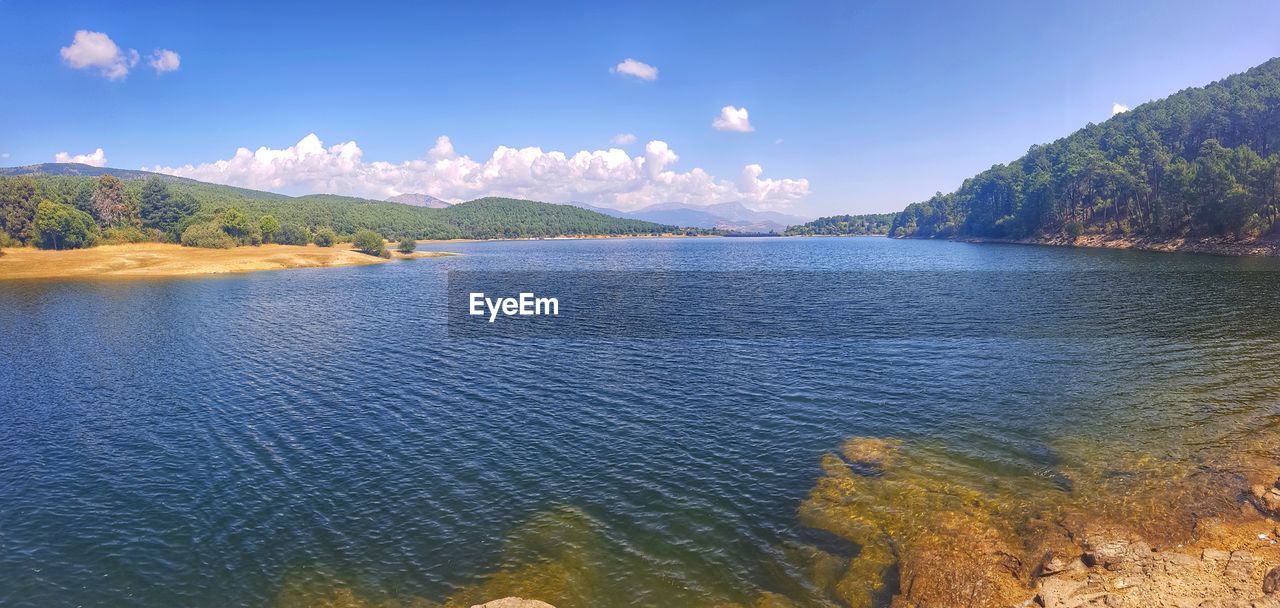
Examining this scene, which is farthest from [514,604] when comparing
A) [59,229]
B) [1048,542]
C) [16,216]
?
[16,216]

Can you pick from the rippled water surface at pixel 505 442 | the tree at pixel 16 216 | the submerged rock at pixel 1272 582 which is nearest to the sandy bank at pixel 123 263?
the tree at pixel 16 216

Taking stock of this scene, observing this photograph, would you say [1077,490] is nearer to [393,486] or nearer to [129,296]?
[393,486]

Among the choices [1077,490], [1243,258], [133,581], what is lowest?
[133,581]

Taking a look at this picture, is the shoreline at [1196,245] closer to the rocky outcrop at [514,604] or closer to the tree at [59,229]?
the rocky outcrop at [514,604]

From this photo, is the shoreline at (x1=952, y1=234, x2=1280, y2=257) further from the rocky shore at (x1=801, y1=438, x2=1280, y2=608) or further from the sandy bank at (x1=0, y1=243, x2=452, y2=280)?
the sandy bank at (x1=0, y1=243, x2=452, y2=280)

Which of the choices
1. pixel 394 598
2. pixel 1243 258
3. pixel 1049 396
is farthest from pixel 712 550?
pixel 1243 258

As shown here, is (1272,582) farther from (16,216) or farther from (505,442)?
(16,216)
